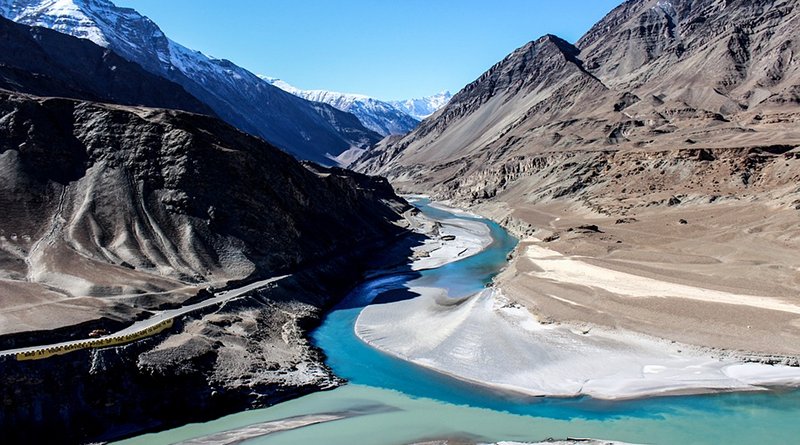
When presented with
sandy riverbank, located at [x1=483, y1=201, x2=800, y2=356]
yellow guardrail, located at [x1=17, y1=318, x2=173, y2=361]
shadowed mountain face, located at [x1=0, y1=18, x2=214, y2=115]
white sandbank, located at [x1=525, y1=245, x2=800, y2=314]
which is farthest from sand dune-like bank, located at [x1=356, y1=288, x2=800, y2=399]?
shadowed mountain face, located at [x1=0, y1=18, x2=214, y2=115]

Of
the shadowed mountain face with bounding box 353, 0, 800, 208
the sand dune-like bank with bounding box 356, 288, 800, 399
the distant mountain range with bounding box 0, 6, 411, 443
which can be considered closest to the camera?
the distant mountain range with bounding box 0, 6, 411, 443

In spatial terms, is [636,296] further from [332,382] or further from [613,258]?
[332,382]

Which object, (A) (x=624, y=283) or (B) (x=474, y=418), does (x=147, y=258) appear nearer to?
(B) (x=474, y=418)

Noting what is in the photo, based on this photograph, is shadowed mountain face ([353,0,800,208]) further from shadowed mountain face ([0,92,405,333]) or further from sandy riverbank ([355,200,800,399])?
shadowed mountain face ([0,92,405,333])

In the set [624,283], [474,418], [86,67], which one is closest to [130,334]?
[474,418]

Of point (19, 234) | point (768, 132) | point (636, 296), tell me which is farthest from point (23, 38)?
point (768, 132)

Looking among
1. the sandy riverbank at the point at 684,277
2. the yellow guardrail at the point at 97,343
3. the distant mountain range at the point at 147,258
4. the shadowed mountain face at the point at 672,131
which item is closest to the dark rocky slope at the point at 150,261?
the distant mountain range at the point at 147,258
